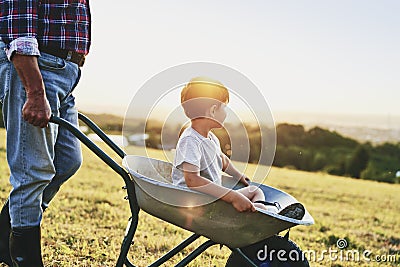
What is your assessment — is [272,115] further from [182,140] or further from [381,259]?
[381,259]

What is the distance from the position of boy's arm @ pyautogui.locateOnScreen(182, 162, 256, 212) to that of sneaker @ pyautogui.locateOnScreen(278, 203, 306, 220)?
226mm

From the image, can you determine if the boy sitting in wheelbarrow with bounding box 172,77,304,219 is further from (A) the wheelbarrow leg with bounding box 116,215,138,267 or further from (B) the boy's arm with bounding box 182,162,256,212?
(A) the wheelbarrow leg with bounding box 116,215,138,267

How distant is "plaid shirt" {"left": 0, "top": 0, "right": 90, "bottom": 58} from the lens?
2061 millimetres

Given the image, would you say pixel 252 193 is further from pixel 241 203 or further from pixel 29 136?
pixel 29 136

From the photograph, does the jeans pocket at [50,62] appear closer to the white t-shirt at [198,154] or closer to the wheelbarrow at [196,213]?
the wheelbarrow at [196,213]

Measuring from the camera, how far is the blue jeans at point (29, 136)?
84.9 inches

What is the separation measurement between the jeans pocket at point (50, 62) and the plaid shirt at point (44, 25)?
0.14 feet

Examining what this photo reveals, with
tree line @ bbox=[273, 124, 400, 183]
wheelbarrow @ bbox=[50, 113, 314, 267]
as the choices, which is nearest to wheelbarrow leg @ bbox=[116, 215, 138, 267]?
wheelbarrow @ bbox=[50, 113, 314, 267]

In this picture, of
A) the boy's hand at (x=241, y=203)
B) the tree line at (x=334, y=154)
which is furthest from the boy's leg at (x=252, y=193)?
the tree line at (x=334, y=154)

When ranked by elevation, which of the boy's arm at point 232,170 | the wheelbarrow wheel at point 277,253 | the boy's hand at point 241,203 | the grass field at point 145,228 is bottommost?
the grass field at point 145,228

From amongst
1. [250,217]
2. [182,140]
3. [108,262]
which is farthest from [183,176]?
[108,262]

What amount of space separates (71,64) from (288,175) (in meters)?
7.77

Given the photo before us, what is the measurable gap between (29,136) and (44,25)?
40 cm

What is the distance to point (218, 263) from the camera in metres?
3.32
